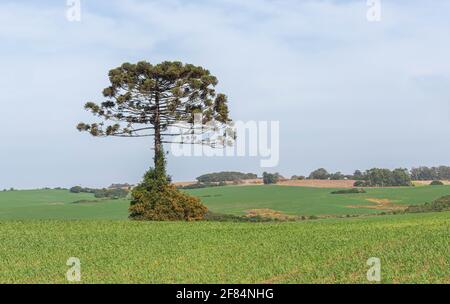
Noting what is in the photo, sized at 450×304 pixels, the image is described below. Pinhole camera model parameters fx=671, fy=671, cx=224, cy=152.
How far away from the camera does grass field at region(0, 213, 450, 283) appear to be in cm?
2333

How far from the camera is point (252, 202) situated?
74.7 metres

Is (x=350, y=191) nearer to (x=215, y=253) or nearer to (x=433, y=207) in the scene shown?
(x=433, y=207)

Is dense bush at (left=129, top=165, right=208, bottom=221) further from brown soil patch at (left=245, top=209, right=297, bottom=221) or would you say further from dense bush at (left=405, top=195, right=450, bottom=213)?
dense bush at (left=405, top=195, right=450, bottom=213)

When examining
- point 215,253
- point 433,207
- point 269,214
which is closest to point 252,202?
point 269,214

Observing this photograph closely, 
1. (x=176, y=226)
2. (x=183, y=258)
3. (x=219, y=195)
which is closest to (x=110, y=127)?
(x=176, y=226)

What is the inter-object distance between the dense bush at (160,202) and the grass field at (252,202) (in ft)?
35.6

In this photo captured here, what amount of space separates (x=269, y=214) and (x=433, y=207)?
656 inches

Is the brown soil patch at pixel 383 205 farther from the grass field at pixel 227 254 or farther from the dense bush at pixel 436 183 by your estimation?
the grass field at pixel 227 254

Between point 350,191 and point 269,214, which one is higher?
point 350,191

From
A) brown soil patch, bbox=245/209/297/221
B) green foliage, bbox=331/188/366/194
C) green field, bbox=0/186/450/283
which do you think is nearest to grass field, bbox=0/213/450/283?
green field, bbox=0/186/450/283

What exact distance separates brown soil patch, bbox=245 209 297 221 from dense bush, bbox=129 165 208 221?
39.9ft

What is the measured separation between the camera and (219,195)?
81562 millimetres
